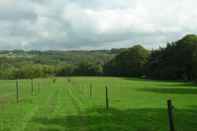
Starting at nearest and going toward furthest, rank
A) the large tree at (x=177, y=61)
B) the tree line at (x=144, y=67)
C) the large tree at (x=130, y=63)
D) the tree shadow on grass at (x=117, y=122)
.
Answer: the tree shadow on grass at (x=117, y=122)
the large tree at (x=177, y=61)
the tree line at (x=144, y=67)
the large tree at (x=130, y=63)

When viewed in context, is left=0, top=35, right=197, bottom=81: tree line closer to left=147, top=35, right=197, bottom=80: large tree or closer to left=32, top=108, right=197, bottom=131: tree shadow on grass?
left=147, top=35, right=197, bottom=80: large tree

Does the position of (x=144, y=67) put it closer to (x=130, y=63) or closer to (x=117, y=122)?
(x=130, y=63)

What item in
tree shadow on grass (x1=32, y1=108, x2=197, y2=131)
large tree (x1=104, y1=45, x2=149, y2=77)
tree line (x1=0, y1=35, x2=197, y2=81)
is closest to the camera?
tree shadow on grass (x1=32, y1=108, x2=197, y2=131)

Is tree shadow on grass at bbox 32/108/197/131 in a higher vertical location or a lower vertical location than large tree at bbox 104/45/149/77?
lower

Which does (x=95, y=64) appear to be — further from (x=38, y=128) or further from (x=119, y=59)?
(x=38, y=128)

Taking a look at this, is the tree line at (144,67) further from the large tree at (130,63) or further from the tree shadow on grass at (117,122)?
the tree shadow on grass at (117,122)

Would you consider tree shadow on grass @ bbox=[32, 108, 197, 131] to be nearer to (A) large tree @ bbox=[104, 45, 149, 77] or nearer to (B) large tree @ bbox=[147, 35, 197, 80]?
(B) large tree @ bbox=[147, 35, 197, 80]

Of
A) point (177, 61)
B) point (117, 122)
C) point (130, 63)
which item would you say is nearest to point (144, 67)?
point (130, 63)

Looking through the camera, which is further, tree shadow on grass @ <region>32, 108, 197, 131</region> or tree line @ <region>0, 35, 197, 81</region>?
tree line @ <region>0, 35, 197, 81</region>

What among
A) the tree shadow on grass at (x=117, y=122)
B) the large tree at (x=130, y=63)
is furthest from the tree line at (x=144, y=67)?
the tree shadow on grass at (x=117, y=122)

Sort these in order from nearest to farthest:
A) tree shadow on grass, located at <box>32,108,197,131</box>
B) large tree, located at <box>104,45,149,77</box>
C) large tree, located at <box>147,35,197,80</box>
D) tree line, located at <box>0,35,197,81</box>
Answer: tree shadow on grass, located at <box>32,108,197,131</box>
large tree, located at <box>147,35,197,80</box>
tree line, located at <box>0,35,197,81</box>
large tree, located at <box>104,45,149,77</box>

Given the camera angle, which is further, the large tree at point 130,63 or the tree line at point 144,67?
the large tree at point 130,63

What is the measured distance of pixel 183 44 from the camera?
12269cm

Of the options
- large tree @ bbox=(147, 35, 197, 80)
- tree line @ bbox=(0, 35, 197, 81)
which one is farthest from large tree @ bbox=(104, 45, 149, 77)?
large tree @ bbox=(147, 35, 197, 80)
